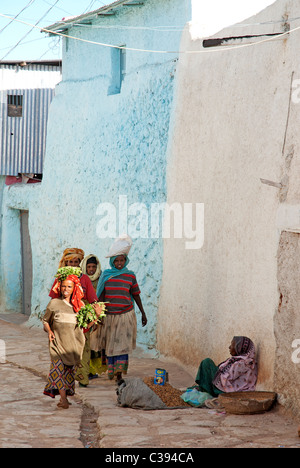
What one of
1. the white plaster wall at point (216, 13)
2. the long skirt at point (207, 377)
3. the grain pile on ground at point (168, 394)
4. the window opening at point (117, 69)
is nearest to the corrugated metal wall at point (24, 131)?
the window opening at point (117, 69)

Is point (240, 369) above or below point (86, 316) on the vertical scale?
below

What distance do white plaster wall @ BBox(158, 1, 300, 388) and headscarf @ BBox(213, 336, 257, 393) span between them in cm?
8

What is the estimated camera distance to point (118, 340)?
7.91 meters

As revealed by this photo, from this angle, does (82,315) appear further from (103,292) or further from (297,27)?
(297,27)

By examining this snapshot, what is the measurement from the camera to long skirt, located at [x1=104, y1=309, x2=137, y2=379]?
7906 millimetres

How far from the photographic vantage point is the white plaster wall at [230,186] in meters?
6.56

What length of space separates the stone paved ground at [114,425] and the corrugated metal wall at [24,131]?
25.5ft

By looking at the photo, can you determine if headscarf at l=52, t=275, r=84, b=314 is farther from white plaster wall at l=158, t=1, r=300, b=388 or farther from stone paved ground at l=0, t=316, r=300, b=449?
white plaster wall at l=158, t=1, r=300, b=388

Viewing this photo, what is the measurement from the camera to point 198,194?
8.55 metres

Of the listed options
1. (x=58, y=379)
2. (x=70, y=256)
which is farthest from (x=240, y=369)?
(x=70, y=256)

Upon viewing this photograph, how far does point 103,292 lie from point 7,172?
7546 mm

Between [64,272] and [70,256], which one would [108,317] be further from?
[64,272]

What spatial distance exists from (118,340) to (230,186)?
195 centimetres

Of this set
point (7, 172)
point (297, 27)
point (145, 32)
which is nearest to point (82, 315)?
point (297, 27)
